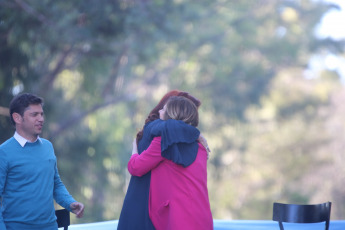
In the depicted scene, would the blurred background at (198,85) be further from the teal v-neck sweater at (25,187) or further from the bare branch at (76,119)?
the teal v-neck sweater at (25,187)

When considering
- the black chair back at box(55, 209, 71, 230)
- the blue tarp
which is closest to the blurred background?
the blue tarp

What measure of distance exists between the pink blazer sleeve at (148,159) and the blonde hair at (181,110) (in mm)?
147

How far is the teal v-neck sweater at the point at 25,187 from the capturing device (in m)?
2.67

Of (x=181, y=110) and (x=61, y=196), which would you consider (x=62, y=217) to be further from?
(x=181, y=110)

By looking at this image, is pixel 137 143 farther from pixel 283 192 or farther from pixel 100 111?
pixel 283 192

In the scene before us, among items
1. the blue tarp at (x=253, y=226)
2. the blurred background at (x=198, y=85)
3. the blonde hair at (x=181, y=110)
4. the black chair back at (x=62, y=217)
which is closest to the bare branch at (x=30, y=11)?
the blurred background at (x=198, y=85)

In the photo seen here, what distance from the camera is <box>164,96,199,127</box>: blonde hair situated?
2975mm

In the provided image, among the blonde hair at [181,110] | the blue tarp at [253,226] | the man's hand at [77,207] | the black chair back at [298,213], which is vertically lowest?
the blue tarp at [253,226]

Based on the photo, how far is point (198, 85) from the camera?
17.9 metres

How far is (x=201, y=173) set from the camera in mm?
2988

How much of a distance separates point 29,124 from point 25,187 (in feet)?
1.00

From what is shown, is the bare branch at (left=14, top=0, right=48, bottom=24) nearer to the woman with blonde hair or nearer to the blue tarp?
the blue tarp

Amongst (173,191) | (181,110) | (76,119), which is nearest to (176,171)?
(173,191)

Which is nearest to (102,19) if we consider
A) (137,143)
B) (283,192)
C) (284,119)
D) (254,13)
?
(137,143)
